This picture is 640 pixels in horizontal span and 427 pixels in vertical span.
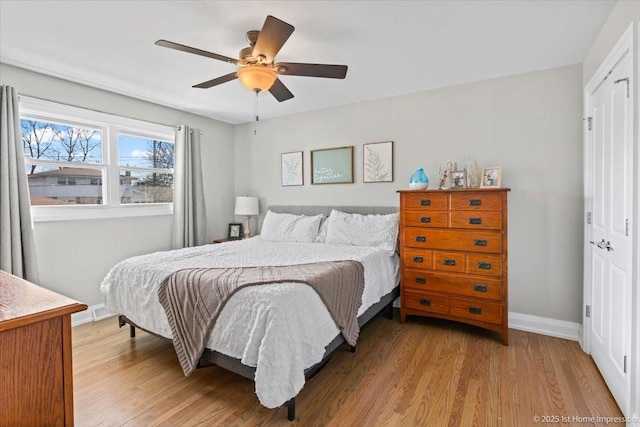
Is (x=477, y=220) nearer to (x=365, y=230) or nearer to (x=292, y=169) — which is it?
(x=365, y=230)

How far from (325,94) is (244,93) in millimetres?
900

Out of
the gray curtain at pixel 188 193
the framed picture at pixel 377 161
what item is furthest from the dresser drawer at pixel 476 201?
the gray curtain at pixel 188 193

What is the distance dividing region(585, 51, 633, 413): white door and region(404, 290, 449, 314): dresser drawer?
1077 millimetres

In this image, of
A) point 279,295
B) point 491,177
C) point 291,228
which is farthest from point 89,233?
point 491,177

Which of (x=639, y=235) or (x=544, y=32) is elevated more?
(x=544, y=32)

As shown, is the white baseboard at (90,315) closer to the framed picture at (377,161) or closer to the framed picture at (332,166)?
the framed picture at (332,166)

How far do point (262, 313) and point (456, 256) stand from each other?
6.42 ft

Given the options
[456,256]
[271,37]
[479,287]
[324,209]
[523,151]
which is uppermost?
[271,37]

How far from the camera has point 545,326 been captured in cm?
295

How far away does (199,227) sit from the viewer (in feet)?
14.0

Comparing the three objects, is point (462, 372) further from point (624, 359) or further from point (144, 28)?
point (144, 28)

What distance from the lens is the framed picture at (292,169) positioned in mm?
4375

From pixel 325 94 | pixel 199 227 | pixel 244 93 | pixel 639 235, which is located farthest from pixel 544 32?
pixel 199 227

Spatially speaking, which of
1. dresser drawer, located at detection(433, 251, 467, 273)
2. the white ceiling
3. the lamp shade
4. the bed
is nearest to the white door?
the white ceiling
